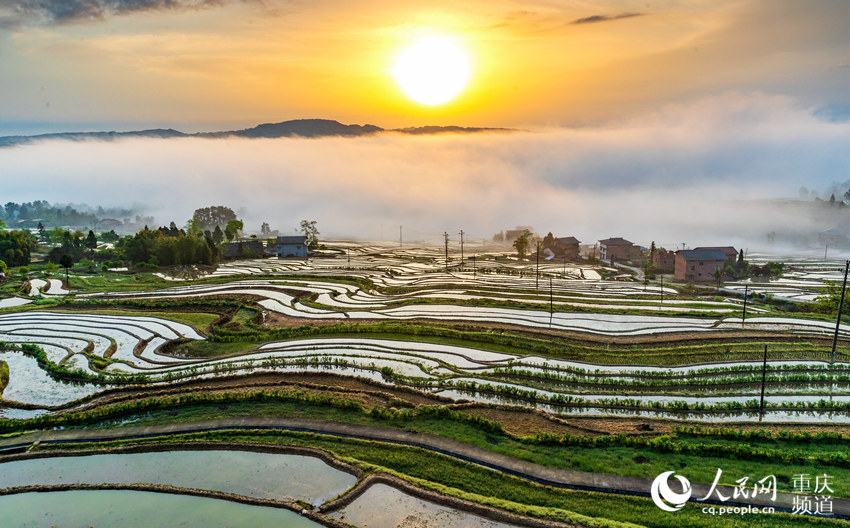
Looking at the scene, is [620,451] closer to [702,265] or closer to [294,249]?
[702,265]

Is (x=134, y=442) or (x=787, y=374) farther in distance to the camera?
(x=787, y=374)

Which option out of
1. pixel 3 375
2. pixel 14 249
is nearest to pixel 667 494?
pixel 3 375

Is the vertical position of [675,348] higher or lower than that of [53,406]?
higher

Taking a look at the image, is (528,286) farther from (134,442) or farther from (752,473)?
(134,442)

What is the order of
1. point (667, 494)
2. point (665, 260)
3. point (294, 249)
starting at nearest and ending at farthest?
point (667, 494), point (665, 260), point (294, 249)

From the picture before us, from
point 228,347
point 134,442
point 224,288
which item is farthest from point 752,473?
point 224,288

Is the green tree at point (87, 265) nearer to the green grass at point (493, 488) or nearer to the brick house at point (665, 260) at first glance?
the green grass at point (493, 488)
